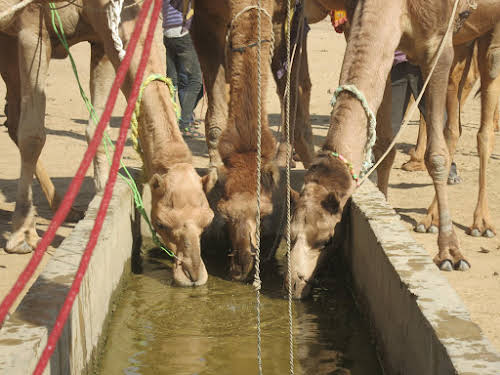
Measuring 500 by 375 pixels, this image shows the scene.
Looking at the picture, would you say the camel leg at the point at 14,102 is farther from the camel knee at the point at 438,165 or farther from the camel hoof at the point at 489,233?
the camel hoof at the point at 489,233

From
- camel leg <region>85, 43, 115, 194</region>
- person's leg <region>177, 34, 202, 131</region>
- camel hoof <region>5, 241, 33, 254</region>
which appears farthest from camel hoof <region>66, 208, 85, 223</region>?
person's leg <region>177, 34, 202, 131</region>

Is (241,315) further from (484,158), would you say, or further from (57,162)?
(57,162)

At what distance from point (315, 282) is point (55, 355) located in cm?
248

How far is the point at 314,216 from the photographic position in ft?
15.6

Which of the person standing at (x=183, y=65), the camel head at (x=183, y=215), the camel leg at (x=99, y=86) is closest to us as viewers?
the camel head at (x=183, y=215)

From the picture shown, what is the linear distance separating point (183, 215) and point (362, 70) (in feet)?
5.00

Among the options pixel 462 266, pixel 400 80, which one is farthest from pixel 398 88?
pixel 462 266

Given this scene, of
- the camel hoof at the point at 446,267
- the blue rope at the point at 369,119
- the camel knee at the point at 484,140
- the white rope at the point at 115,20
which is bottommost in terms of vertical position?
the camel hoof at the point at 446,267

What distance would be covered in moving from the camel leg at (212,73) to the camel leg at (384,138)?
52.0 inches

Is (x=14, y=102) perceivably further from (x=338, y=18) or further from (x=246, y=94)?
(x=338, y=18)

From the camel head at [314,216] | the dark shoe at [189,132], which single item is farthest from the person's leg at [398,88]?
the dark shoe at [189,132]

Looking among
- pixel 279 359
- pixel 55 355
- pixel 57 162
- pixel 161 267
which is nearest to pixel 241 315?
pixel 279 359

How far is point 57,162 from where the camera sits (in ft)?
31.2

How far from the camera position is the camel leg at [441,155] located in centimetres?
583
